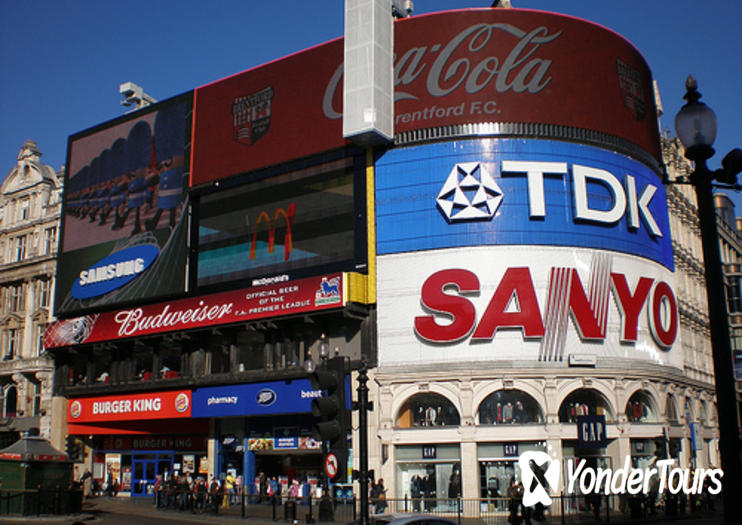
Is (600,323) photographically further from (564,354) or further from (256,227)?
(256,227)

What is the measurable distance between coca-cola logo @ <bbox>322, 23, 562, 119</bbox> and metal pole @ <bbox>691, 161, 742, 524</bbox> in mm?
34210

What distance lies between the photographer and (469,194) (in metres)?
40.8

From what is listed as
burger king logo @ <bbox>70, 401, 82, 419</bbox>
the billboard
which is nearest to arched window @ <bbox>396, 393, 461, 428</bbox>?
the billboard

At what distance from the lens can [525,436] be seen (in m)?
37.8

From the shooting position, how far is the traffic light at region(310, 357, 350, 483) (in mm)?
11938

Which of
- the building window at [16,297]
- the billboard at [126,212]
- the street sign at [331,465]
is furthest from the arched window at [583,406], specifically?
the building window at [16,297]

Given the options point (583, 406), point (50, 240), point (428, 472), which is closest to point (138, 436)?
point (50, 240)

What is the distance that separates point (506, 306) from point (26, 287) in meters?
39.8

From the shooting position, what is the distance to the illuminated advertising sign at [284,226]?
4275cm

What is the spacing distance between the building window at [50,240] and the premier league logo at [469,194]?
111 ft

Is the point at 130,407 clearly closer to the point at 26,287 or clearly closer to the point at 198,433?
the point at 198,433

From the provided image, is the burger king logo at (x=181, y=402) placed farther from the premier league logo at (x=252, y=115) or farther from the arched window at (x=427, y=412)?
the premier league logo at (x=252, y=115)

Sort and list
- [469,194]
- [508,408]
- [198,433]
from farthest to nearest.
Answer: [198,433]
[469,194]
[508,408]

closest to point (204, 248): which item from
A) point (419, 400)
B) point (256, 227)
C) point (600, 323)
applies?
point (256, 227)
